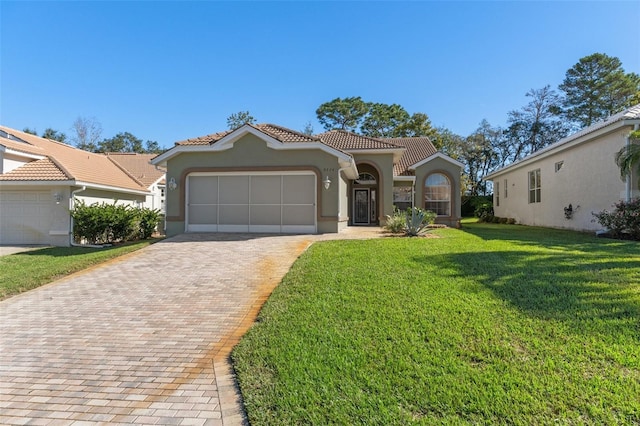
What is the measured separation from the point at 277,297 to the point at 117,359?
109 inches

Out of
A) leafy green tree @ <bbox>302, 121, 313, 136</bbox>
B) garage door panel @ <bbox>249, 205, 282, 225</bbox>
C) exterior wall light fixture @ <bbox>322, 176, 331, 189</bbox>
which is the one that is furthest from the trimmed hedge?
leafy green tree @ <bbox>302, 121, 313, 136</bbox>

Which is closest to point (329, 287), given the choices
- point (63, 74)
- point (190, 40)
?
point (190, 40)

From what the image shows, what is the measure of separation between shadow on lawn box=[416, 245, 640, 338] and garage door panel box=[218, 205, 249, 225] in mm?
9610

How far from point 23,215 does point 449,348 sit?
2022 centimetres

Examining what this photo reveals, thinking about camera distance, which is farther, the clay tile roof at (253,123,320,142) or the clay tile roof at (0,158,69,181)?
the clay tile roof at (0,158,69,181)

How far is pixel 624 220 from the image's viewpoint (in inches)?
526

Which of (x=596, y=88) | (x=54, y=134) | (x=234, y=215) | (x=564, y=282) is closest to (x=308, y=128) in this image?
(x=596, y=88)

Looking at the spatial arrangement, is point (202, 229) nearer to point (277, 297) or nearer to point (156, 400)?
point (277, 297)

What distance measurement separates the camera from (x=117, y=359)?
15.6 feet

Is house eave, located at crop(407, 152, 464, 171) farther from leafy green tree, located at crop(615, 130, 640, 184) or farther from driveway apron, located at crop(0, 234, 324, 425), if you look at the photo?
driveway apron, located at crop(0, 234, 324, 425)

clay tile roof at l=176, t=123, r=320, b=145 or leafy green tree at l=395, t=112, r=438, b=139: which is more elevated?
leafy green tree at l=395, t=112, r=438, b=139

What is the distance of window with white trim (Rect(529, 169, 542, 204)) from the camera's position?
22719mm

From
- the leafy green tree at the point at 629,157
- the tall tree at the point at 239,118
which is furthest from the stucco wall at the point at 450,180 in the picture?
the tall tree at the point at 239,118

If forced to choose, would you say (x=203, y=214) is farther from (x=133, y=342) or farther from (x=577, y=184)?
(x=577, y=184)
